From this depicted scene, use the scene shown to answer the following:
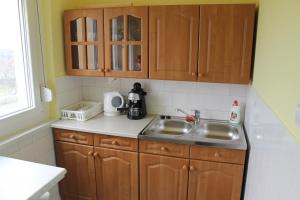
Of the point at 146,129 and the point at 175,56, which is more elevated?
the point at 175,56

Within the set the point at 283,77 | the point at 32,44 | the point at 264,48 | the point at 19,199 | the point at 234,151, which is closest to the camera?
the point at 283,77

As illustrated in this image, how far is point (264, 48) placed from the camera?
1.41m

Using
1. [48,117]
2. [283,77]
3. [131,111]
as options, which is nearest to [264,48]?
[283,77]

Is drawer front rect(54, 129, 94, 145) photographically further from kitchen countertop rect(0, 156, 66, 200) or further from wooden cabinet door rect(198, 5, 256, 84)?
wooden cabinet door rect(198, 5, 256, 84)

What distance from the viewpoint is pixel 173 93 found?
7.40ft

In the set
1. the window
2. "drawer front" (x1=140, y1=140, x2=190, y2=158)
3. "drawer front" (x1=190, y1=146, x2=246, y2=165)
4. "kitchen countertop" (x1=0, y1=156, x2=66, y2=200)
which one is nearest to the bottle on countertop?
"drawer front" (x1=190, y1=146, x2=246, y2=165)

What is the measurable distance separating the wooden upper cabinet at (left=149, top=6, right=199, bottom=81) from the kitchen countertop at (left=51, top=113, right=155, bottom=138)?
1.49 feet

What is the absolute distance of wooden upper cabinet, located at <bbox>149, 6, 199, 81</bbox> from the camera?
183 centimetres

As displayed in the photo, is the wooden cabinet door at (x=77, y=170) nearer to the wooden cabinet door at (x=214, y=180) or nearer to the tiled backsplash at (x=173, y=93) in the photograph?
the tiled backsplash at (x=173, y=93)

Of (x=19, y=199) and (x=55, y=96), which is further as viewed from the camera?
(x=55, y=96)

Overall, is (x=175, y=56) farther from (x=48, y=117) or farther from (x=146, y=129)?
(x=48, y=117)

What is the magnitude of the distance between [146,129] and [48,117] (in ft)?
2.92

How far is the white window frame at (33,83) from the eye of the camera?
69.6 inches

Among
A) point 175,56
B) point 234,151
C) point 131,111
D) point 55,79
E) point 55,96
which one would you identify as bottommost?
point 234,151
